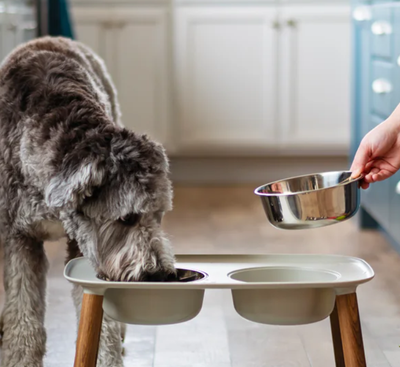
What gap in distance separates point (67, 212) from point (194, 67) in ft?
9.09

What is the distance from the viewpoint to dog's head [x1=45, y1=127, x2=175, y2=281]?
1363 mm

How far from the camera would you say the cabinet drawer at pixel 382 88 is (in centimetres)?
266

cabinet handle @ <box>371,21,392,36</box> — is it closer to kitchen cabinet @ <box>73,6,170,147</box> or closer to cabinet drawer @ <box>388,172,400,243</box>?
cabinet drawer @ <box>388,172,400,243</box>

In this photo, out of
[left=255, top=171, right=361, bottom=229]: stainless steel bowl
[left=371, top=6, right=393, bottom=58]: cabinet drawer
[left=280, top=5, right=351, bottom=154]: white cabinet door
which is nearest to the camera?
[left=255, top=171, right=361, bottom=229]: stainless steel bowl

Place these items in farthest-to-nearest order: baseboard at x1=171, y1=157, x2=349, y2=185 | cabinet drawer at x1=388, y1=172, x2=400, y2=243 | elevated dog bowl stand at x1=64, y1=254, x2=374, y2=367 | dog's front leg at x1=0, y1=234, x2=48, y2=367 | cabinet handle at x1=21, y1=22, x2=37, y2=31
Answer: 1. baseboard at x1=171, y1=157, x2=349, y2=185
2. cabinet handle at x1=21, y1=22, x2=37, y2=31
3. cabinet drawer at x1=388, y1=172, x2=400, y2=243
4. dog's front leg at x1=0, y1=234, x2=48, y2=367
5. elevated dog bowl stand at x1=64, y1=254, x2=374, y2=367

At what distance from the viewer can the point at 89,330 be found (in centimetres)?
122

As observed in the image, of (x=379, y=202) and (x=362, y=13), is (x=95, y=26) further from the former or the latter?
(x=379, y=202)

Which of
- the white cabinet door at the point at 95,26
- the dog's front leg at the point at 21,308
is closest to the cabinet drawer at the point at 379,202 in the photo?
the dog's front leg at the point at 21,308

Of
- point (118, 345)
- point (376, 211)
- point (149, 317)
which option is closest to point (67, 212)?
point (149, 317)

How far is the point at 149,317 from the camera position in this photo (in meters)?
1.25

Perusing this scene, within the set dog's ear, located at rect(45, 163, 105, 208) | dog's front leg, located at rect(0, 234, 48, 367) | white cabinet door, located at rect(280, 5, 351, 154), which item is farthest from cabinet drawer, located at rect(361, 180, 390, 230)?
dog's ear, located at rect(45, 163, 105, 208)

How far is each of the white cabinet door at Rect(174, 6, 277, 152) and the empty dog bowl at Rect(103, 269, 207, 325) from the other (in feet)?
9.59

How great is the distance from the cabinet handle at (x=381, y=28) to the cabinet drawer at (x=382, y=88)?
0.12 meters

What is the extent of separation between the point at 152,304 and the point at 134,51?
119 inches
